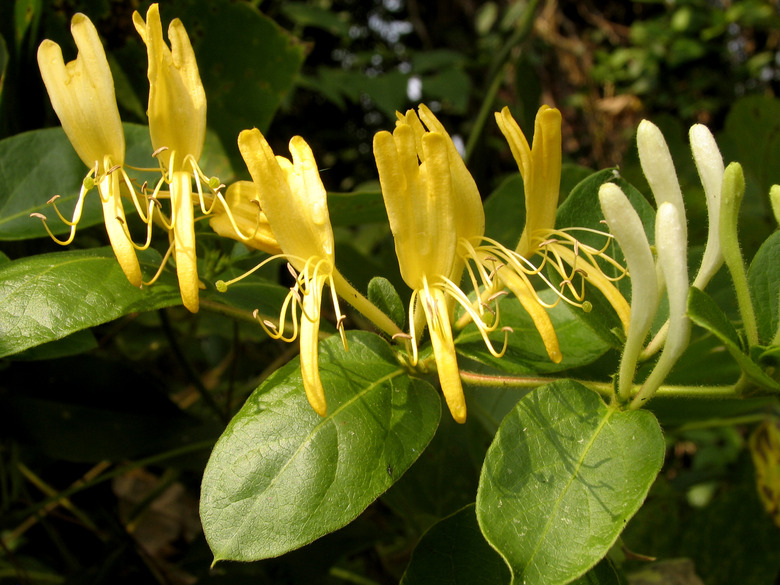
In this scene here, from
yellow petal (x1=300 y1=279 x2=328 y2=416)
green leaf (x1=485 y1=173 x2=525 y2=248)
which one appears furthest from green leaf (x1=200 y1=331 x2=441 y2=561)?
green leaf (x1=485 y1=173 x2=525 y2=248)

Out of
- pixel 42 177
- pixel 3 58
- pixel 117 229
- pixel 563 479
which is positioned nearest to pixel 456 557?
pixel 563 479

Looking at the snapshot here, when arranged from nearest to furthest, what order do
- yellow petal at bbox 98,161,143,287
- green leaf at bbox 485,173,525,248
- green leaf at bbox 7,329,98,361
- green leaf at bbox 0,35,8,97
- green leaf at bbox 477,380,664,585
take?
green leaf at bbox 477,380,664,585 < yellow petal at bbox 98,161,143,287 < green leaf at bbox 7,329,98,361 < green leaf at bbox 0,35,8,97 < green leaf at bbox 485,173,525,248

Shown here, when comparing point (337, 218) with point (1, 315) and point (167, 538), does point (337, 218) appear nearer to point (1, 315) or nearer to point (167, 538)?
point (1, 315)

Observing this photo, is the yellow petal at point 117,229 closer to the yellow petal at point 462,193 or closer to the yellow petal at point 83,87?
the yellow petal at point 83,87

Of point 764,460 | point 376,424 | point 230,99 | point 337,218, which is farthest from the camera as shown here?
point 764,460

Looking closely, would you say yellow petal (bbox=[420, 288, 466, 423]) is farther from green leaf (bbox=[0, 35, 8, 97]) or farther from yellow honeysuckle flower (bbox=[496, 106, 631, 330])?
green leaf (bbox=[0, 35, 8, 97])

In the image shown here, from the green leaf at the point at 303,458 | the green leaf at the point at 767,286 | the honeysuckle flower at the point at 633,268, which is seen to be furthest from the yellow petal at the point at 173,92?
the green leaf at the point at 767,286

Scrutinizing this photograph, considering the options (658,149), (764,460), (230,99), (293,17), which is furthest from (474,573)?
(293,17)
